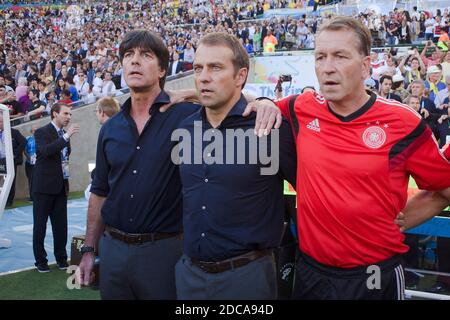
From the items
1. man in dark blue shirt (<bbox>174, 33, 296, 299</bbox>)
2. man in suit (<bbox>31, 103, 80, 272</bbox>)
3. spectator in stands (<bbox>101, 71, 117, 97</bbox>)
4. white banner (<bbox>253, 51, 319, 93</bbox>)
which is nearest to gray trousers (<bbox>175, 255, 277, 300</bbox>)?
man in dark blue shirt (<bbox>174, 33, 296, 299</bbox>)

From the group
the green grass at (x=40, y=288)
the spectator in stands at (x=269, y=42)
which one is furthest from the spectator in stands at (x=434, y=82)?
the spectator in stands at (x=269, y=42)

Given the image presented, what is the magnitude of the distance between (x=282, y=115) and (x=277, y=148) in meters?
0.20

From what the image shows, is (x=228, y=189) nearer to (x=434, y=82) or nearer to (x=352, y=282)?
A: (x=352, y=282)

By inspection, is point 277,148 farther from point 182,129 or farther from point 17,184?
point 17,184

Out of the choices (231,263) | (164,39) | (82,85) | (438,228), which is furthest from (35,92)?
(231,263)

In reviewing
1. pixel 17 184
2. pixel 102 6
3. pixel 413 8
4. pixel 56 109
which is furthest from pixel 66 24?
pixel 56 109

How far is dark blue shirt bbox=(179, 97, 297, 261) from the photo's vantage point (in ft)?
9.17

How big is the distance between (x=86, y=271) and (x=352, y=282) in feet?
5.03

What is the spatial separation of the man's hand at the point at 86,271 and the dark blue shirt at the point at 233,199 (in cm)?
80

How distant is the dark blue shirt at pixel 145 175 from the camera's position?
3.27 m

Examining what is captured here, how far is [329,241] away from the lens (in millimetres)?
2754

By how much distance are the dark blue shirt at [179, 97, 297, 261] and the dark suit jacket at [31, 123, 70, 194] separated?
4.31m

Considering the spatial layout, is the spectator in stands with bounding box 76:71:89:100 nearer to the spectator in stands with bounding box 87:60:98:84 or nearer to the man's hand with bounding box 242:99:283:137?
the spectator in stands with bounding box 87:60:98:84

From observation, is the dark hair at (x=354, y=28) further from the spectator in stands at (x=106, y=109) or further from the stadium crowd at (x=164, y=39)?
the stadium crowd at (x=164, y=39)
